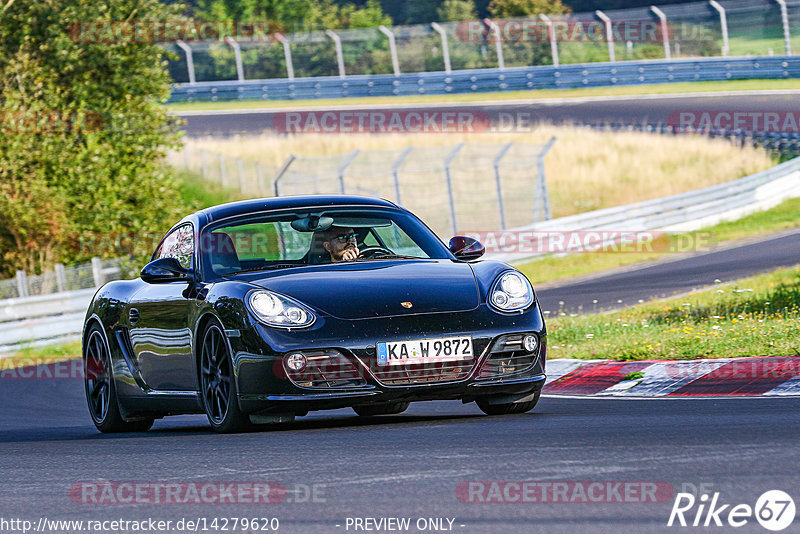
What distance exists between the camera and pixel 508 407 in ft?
27.3

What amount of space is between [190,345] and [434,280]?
154 centimetres

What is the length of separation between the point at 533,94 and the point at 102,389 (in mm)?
36724

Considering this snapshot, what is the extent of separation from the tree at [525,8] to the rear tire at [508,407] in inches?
2261

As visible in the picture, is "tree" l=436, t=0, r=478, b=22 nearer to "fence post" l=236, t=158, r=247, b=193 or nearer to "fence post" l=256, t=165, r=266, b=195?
"fence post" l=236, t=158, r=247, b=193

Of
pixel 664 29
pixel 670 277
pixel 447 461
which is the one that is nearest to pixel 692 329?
pixel 447 461

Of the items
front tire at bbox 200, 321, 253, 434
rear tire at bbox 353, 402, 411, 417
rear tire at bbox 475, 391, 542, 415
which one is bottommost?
rear tire at bbox 353, 402, 411, 417

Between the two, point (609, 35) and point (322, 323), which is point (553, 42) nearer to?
point (609, 35)

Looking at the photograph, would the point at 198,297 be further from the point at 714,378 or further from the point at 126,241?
the point at 126,241

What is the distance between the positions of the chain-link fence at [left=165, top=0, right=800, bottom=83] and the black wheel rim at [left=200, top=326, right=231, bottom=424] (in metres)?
34.5

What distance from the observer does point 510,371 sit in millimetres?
7863

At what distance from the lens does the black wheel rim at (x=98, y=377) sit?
9578 mm

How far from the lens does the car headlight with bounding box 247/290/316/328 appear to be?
7.56 meters

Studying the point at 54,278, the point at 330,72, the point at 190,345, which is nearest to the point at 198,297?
the point at 190,345

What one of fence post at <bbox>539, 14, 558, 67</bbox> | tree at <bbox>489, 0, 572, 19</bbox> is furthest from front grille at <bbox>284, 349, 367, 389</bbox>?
tree at <bbox>489, 0, 572, 19</bbox>
